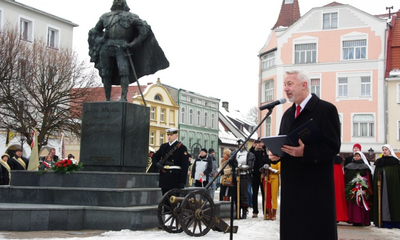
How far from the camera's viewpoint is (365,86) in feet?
138

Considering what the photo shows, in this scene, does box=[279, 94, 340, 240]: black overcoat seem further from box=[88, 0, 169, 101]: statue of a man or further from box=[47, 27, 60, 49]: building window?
box=[47, 27, 60, 49]: building window

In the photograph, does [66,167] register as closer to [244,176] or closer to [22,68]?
[244,176]

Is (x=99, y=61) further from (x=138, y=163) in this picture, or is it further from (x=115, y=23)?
(x=138, y=163)

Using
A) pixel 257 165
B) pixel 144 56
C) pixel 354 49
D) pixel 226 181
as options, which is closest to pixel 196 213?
pixel 144 56

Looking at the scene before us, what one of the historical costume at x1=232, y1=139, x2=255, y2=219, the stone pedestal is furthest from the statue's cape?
the historical costume at x1=232, y1=139, x2=255, y2=219

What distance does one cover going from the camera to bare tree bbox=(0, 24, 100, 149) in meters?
34.2

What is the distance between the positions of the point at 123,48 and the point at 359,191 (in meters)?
6.30

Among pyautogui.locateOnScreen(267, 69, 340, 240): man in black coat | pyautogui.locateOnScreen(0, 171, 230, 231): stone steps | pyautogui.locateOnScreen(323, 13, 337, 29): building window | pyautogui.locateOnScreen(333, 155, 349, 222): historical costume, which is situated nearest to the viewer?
pyautogui.locateOnScreen(267, 69, 340, 240): man in black coat

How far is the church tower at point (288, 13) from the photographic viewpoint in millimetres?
49750

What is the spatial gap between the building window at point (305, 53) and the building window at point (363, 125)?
5349mm

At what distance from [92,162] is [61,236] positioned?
292 cm

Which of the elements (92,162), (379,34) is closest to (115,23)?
(92,162)

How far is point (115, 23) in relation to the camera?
12945mm

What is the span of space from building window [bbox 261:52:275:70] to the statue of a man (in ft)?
107
